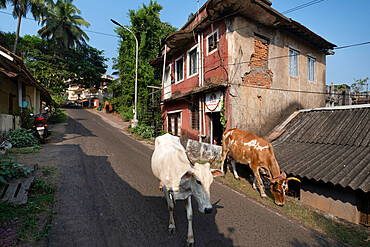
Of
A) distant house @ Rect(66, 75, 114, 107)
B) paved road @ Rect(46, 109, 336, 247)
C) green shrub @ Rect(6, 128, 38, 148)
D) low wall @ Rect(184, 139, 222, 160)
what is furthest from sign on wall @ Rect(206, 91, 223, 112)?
distant house @ Rect(66, 75, 114, 107)

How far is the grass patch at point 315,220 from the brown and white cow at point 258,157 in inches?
9.2

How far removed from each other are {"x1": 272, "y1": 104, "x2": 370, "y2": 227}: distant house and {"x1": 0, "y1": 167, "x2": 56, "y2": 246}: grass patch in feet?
21.0

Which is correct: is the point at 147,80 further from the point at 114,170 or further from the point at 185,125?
the point at 114,170

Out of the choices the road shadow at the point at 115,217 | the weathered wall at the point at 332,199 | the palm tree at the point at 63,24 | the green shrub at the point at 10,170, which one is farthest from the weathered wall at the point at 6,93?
the palm tree at the point at 63,24

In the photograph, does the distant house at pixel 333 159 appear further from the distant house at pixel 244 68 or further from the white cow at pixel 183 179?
the white cow at pixel 183 179

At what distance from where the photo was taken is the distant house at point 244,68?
8.57 m

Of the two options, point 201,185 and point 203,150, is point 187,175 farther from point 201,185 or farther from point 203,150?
point 203,150

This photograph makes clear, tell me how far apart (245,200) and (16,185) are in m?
6.03

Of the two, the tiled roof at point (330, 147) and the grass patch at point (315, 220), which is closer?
the grass patch at point (315, 220)

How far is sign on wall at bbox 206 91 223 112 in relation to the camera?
9102mm

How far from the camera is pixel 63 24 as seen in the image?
29.7 meters

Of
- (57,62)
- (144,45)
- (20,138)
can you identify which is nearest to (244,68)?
(20,138)

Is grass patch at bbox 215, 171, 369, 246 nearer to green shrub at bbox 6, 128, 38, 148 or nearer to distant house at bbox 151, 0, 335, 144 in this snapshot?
distant house at bbox 151, 0, 335, 144

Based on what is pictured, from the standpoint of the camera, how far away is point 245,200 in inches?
208
